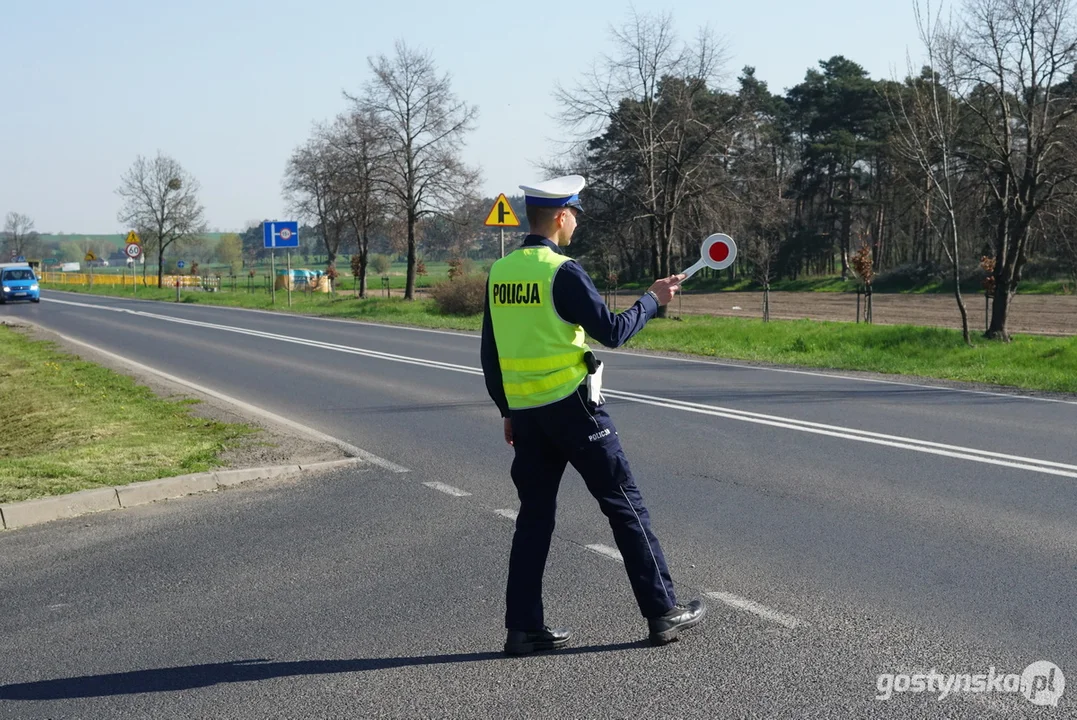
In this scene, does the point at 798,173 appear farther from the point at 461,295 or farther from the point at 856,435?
the point at 856,435

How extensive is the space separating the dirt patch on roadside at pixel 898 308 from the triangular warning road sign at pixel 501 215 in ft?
35.2

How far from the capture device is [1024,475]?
830 centimetres

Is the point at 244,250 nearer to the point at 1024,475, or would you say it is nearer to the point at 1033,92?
the point at 1033,92

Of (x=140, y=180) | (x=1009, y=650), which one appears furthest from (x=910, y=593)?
(x=140, y=180)

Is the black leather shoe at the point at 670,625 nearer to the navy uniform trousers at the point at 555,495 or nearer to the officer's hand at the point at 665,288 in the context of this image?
the navy uniform trousers at the point at 555,495

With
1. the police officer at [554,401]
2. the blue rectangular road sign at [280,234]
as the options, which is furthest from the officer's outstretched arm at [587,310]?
the blue rectangular road sign at [280,234]

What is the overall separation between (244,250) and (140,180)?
3076 inches

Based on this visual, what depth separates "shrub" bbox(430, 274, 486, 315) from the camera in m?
34.1

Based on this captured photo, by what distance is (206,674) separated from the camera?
4.48m

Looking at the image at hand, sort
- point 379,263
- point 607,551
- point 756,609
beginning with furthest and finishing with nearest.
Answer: point 379,263 → point 607,551 → point 756,609

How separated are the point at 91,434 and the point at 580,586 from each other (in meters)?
6.90

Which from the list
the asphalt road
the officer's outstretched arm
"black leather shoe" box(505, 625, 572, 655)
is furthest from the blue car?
the officer's outstretched arm

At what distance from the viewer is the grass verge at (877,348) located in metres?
17.0

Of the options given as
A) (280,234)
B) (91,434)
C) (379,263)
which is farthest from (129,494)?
(379,263)
